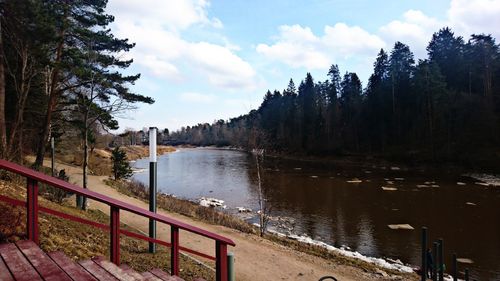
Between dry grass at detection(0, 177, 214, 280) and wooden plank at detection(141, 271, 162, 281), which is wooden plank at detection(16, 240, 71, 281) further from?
wooden plank at detection(141, 271, 162, 281)

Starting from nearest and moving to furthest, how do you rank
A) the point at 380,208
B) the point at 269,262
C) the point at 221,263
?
the point at 221,263
the point at 269,262
the point at 380,208

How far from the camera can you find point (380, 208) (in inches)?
882

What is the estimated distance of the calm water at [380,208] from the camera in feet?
50.4

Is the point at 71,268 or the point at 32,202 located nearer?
the point at 71,268

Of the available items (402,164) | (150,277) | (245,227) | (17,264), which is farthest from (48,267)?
(402,164)

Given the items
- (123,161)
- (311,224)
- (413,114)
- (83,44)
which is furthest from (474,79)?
(83,44)

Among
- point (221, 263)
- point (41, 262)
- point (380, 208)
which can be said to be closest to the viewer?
point (41, 262)

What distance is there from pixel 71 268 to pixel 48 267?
251mm

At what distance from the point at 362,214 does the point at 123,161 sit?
70.3 ft

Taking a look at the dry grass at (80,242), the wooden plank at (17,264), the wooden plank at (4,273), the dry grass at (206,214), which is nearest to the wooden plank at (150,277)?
the wooden plank at (17,264)

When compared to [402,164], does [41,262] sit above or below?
above

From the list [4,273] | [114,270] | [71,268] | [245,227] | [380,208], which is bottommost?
[380,208]

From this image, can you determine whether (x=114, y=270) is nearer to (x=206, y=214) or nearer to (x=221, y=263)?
(x=221, y=263)

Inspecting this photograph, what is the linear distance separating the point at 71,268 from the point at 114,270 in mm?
509
